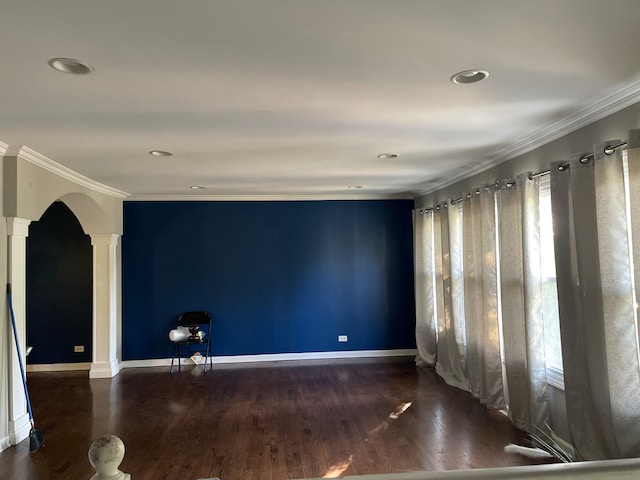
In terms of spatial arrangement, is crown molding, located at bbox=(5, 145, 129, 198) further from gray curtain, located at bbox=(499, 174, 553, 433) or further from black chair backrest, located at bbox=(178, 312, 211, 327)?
gray curtain, located at bbox=(499, 174, 553, 433)

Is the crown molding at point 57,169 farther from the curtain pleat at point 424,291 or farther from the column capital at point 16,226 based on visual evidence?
the curtain pleat at point 424,291

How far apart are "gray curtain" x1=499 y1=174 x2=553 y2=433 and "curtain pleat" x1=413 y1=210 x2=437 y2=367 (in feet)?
6.70

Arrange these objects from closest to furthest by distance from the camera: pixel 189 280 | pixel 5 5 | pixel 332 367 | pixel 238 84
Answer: pixel 5 5 → pixel 238 84 → pixel 332 367 → pixel 189 280

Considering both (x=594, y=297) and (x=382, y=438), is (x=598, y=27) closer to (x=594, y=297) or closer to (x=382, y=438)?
(x=594, y=297)

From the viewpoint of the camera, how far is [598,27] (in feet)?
5.79

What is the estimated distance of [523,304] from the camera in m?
3.52

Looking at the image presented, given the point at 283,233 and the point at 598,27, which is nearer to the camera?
the point at 598,27

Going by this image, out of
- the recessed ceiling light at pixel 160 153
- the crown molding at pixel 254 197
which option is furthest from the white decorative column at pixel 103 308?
the recessed ceiling light at pixel 160 153

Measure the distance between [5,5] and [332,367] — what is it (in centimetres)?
524

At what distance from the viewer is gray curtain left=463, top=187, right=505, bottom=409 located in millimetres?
3982

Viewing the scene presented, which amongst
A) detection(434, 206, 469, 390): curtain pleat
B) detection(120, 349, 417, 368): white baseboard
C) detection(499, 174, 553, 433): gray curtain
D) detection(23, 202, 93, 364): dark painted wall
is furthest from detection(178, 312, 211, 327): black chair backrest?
detection(499, 174, 553, 433): gray curtain

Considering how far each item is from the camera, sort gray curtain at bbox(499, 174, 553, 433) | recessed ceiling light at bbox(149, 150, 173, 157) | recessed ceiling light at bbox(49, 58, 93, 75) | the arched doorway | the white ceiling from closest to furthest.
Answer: the white ceiling < recessed ceiling light at bbox(49, 58, 93, 75) < gray curtain at bbox(499, 174, 553, 433) < the arched doorway < recessed ceiling light at bbox(149, 150, 173, 157)

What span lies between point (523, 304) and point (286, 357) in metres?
3.77

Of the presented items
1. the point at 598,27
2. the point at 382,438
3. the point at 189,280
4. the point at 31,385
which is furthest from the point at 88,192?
the point at 598,27
